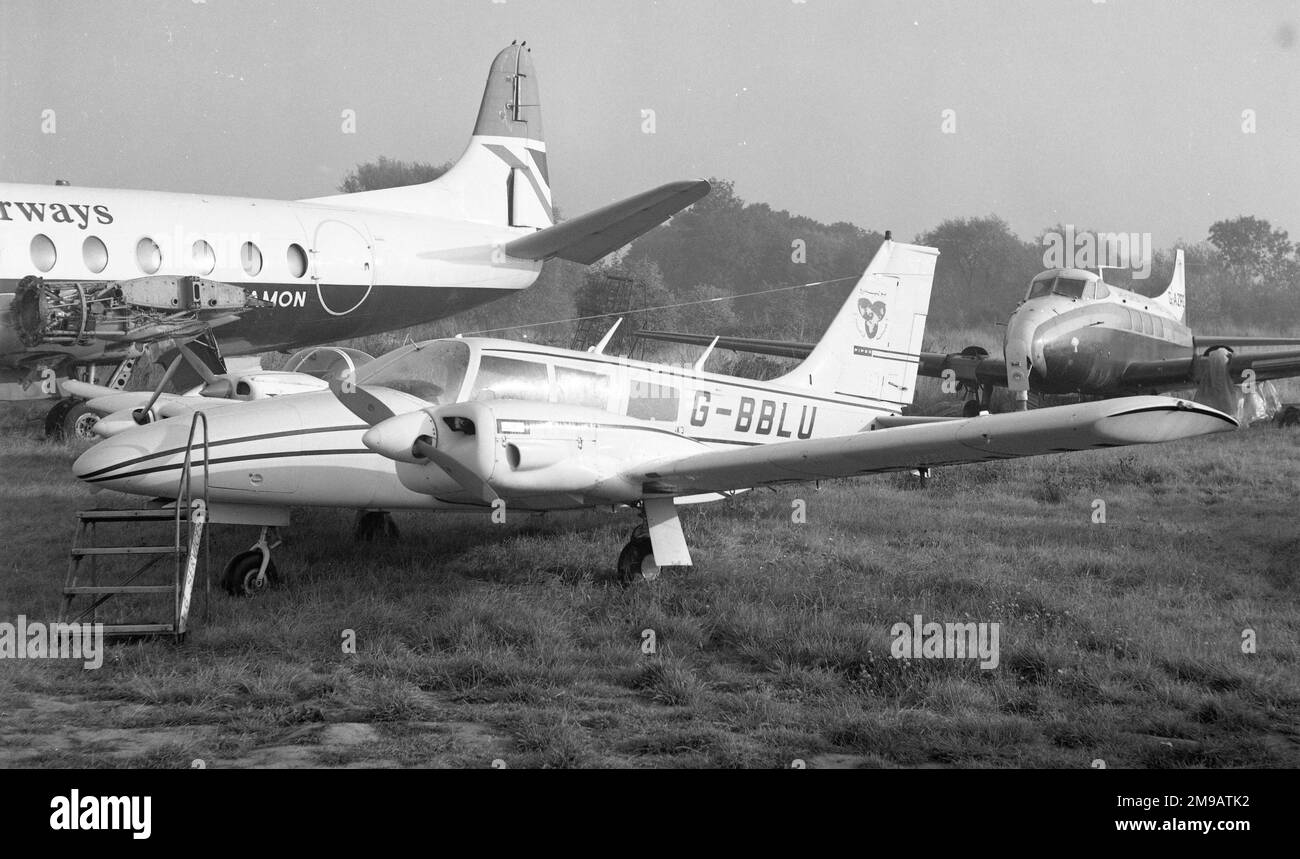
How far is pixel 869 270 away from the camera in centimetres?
1310

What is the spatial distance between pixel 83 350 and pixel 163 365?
1085 mm

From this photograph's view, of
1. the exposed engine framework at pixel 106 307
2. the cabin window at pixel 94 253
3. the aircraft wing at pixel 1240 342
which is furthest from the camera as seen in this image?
the aircraft wing at pixel 1240 342

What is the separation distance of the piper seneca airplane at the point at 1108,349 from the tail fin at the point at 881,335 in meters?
5.45

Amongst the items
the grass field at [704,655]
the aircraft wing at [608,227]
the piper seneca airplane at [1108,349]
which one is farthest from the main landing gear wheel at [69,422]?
the piper seneca airplane at [1108,349]

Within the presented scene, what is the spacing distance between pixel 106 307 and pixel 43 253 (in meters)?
1.31

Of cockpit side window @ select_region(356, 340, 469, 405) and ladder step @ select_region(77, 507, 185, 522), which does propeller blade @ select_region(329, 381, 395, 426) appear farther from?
ladder step @ select_region(77, 507, 185, 522)

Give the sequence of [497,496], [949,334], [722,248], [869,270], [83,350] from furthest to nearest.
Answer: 1. [722,248]
2. [949,334]
3. [83,350]
4. [869,270]
5. [497,496]

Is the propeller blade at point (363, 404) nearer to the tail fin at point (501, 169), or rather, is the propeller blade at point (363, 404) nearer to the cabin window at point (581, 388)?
the cabin window at point (581, 388)

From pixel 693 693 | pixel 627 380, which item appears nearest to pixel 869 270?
pixel 627 380

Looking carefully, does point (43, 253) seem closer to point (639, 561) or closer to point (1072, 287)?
point (639, 561)

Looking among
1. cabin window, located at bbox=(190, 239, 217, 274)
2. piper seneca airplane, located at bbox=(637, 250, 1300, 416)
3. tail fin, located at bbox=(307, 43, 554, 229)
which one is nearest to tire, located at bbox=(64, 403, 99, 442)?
cabin window, located at bbox=(190, 239, 217, 274)

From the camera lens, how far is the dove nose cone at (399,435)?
846cm

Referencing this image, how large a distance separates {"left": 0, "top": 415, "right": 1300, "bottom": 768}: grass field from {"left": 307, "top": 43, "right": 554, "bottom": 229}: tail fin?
31.4 ft
